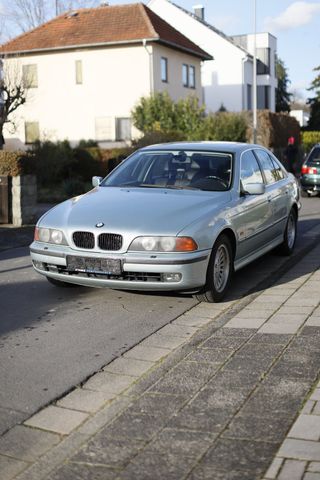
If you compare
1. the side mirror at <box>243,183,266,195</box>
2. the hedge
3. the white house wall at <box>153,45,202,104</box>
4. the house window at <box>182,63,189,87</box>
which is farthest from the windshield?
the house window at <box>182,63,189,87</box>

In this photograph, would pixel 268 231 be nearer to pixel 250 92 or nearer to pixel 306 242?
pixel 306 242

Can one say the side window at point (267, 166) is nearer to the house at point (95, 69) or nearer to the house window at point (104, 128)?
the house at point (95, 69)

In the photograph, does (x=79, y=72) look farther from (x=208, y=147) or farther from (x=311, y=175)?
(x=208, y=147)

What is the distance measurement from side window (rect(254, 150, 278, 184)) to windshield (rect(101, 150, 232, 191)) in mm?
1027

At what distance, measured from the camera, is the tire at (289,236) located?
9391mm

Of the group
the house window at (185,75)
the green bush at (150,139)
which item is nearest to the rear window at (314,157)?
the green bush at (150,139)

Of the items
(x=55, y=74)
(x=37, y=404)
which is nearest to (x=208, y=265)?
(x=37, y=404)

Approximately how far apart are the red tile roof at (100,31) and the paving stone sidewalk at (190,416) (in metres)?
31.5

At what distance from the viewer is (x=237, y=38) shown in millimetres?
60688

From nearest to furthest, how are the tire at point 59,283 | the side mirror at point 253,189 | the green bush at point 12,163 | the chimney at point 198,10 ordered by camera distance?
the tire at point 59,283
the side mirror at point 253,189
the green bush at point 12,163
the chimney at point 198,10

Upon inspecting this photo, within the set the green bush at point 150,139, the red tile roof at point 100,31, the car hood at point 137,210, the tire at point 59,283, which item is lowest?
the tire at point 59,283

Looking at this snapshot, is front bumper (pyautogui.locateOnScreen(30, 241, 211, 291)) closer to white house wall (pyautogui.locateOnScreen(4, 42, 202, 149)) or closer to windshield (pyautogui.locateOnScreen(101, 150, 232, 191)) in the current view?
windshield (pyautogui.locateOnScreen(101, 150, 232, 191))

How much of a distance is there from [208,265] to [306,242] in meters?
5.01

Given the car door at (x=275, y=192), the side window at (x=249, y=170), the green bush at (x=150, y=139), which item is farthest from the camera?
the green bush at (x=150, y=139)
